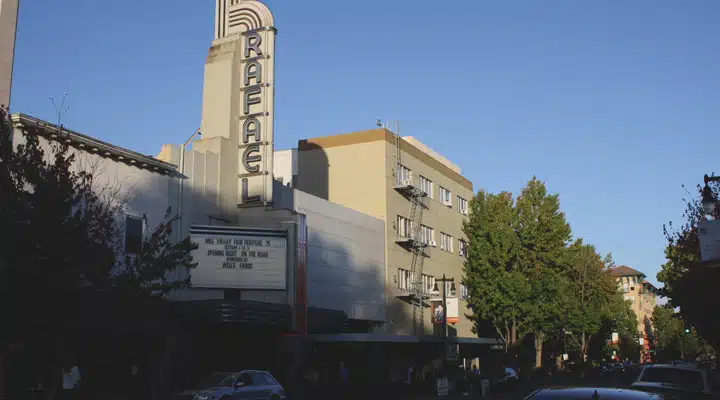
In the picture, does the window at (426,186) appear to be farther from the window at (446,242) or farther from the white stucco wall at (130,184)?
the white stucco wall at (130,184)

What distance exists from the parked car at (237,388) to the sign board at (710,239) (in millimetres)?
16253

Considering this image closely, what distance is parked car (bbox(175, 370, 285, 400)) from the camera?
22625 mm

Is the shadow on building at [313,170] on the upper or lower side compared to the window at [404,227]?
upper

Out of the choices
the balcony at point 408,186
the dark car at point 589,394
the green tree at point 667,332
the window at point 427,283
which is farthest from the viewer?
the green tree at point 667,332

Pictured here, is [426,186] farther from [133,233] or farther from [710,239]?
[710,239]

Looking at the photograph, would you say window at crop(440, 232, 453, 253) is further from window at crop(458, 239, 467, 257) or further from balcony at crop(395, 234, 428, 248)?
balcony at crop(395, 234, 428, 248)

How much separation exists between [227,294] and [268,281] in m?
2.05

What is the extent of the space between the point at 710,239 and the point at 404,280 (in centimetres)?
2526

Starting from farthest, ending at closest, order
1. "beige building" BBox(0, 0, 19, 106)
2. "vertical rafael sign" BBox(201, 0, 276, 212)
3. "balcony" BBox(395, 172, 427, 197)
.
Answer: "balcony" BBox(395, 172, 427, 197)
"vertical rafael sign" BBox(201, 0, 276, 212)
"beige building" BBox(0, 0, 19, 106)

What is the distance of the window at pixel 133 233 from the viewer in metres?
31.1

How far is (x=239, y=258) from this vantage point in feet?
112

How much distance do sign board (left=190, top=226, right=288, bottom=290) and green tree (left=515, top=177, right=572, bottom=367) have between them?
96.1 ft

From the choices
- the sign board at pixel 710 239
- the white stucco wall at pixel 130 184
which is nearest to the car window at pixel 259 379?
the white stucco wall at pixel 130 184

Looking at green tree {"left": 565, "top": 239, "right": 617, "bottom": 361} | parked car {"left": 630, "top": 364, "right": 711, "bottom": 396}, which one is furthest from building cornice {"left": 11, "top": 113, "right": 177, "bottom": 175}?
green tree {"left": 565, "top": 239, "right": 617, "bottom": 361}
